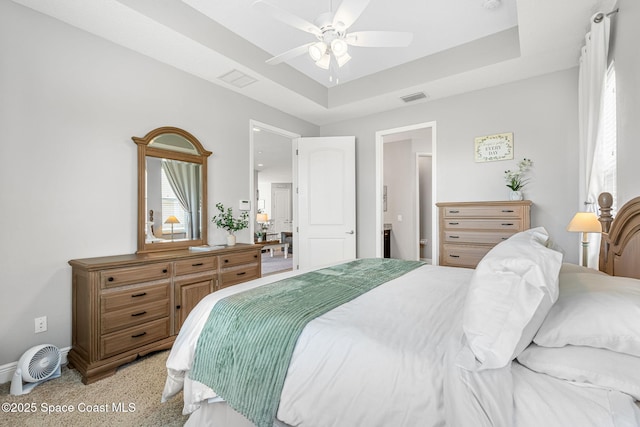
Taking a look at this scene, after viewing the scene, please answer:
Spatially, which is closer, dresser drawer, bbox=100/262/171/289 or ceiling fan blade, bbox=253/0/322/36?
ceiling fan blade, bbox=253/0/322/36

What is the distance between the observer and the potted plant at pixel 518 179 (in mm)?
3141

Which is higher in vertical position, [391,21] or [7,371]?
[391,21]

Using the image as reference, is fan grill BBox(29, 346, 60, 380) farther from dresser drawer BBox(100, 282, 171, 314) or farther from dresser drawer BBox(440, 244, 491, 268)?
dresser drawer BBox(440, 244, 491, 268)

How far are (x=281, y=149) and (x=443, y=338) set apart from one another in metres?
6.42

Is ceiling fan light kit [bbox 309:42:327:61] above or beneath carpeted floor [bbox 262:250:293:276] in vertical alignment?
above

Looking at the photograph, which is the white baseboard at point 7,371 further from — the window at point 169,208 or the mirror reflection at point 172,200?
the window at point 169,208

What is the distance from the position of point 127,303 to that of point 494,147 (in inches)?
154

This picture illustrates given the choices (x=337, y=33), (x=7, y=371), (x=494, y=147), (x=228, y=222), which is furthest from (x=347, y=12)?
(x=7, y=371)

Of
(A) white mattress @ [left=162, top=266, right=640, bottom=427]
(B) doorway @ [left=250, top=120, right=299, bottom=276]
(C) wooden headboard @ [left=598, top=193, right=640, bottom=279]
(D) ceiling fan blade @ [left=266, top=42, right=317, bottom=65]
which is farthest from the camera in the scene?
(B) doorway @ [left=250, top=120, right=299, bottom=276]

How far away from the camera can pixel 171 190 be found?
2934 millimetres

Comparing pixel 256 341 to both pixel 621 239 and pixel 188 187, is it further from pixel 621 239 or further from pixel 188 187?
pixel 188 187

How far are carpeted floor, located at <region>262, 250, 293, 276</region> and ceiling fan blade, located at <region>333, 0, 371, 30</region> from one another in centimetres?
431

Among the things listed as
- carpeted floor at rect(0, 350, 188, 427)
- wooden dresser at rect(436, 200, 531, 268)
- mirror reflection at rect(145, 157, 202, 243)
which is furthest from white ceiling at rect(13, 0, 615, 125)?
carpeted floor at rect(0, 350, 188, 427)

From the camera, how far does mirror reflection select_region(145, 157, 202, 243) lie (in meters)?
2.78
